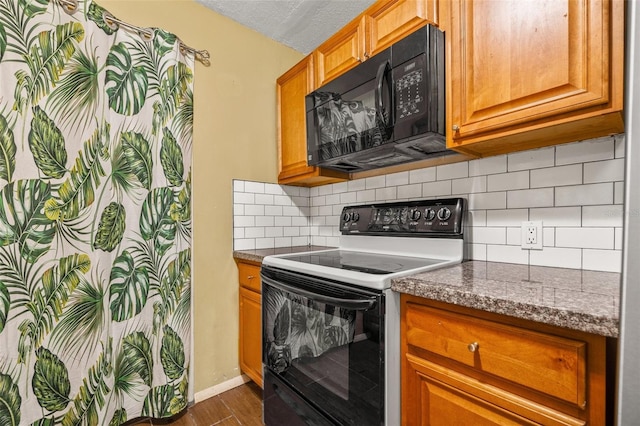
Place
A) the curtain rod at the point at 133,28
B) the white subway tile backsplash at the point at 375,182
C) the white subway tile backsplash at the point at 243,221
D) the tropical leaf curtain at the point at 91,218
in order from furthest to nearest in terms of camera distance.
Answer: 1. the white subway tile backsplash at the point at 243,221
2. the white subway tile backsplash at the point at 375,182
3. the curtain rod at the point at 133,28
4. the tropical leaf curtain at the point at 91,218

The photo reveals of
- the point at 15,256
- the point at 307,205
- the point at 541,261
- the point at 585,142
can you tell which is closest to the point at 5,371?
the point at 15,256

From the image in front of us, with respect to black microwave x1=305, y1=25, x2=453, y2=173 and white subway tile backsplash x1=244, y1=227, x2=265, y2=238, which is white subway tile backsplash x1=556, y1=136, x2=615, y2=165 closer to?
black microwave x1=305, y1=25, x2=453, y2=173

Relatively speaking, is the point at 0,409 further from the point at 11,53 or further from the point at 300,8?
the point at 300,8

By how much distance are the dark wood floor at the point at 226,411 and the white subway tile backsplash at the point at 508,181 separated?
66.1 inches

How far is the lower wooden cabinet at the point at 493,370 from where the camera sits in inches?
25.6

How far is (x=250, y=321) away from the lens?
1797 millimetres

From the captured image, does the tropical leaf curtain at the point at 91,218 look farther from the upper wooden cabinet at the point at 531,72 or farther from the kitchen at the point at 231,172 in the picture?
the upper wooden cabinet at the point at 531,72

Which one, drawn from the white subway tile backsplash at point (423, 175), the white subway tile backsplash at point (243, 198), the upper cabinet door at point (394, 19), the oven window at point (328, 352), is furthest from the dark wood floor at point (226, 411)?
the upper cabinet door at point (394, 19)

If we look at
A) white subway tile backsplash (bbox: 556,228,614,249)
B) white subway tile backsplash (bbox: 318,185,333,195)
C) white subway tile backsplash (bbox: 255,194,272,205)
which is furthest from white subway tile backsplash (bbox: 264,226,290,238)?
white subway tile backsplash (bbox: 556,228,614,249)

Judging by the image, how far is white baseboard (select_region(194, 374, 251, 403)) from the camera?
1.75 meters

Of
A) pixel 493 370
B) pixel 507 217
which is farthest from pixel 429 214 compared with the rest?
pixel 493 370

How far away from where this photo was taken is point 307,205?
93.1 inches

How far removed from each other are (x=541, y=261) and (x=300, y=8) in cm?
186

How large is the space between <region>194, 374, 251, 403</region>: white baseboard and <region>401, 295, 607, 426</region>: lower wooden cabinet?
129 centimetres
